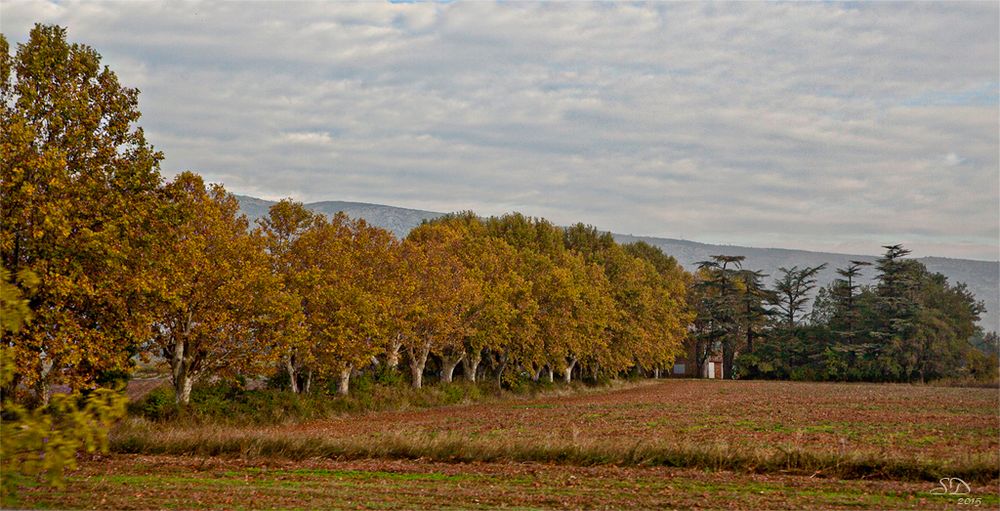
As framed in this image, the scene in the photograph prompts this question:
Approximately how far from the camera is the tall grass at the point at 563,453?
24.4 m

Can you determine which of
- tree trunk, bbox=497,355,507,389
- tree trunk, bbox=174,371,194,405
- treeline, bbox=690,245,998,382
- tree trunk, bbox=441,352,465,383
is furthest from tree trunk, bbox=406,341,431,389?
treeline, bbox=690,245,998,382

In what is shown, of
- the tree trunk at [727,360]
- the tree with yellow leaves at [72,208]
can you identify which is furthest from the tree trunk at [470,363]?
the tree trunk at [727,360]

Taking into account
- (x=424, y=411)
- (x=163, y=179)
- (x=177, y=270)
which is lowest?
(x=424, y=411)

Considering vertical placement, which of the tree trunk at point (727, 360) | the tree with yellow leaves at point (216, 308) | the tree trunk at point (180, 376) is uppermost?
the tree with yellow leaves at point (216, 308)

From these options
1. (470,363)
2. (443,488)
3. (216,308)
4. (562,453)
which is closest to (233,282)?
(216,308)

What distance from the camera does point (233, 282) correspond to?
134ft

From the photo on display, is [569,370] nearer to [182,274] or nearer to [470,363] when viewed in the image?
[470,363]

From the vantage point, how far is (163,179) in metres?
35.6

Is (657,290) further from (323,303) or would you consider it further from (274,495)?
(274,495)

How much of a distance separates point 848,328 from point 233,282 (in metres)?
117

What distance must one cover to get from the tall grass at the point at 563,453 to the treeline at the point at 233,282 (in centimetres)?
634

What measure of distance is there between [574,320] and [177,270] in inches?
1877

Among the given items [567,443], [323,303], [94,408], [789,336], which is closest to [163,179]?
[323,303]

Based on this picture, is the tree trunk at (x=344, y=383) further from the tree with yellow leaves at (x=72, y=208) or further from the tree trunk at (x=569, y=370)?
the tree trunk at (x=569, y=370)
